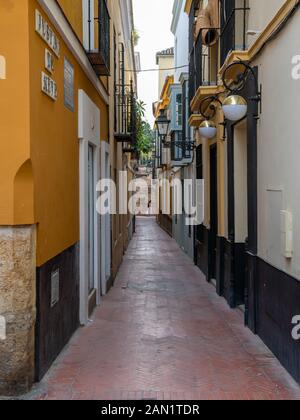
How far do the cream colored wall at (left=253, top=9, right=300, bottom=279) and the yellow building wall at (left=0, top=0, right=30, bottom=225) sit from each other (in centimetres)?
274

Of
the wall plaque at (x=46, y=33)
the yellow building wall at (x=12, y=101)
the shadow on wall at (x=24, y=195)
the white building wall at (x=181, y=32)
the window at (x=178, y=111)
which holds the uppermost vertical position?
the white building wall at (x=181, y=32)

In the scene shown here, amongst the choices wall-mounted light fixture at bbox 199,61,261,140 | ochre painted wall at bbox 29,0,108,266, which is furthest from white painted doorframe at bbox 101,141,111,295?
wall-mounted light fixture at bbox 199,61,261,140

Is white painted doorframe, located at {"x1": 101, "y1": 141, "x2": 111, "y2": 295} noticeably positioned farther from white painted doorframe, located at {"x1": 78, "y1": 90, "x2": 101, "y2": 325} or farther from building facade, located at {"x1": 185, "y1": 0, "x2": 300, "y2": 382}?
building facade, located at {"x1": 185, "y1": 0, "x2": 300, "y2": 382}

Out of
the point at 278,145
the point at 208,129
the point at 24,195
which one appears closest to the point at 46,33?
the point at 24,195

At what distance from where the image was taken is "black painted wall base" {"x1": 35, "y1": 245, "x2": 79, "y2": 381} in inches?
224

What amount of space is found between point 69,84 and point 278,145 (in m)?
2.83

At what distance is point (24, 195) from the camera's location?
5254 mm

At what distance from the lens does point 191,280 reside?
13.6 meters

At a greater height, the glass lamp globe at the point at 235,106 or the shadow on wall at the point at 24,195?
the glass lamp globe at the point at 235,106

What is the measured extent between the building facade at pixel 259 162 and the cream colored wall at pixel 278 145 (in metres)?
0.01

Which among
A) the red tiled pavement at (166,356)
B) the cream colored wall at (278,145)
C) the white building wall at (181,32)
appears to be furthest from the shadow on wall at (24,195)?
the white building wall at (181,32)

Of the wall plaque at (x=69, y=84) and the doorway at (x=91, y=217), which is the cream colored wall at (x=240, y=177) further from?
the wall plaque at (x=69, y=84)

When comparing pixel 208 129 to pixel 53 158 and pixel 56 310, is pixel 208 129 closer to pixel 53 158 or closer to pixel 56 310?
pixel 53 158

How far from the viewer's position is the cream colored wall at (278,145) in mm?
5875
